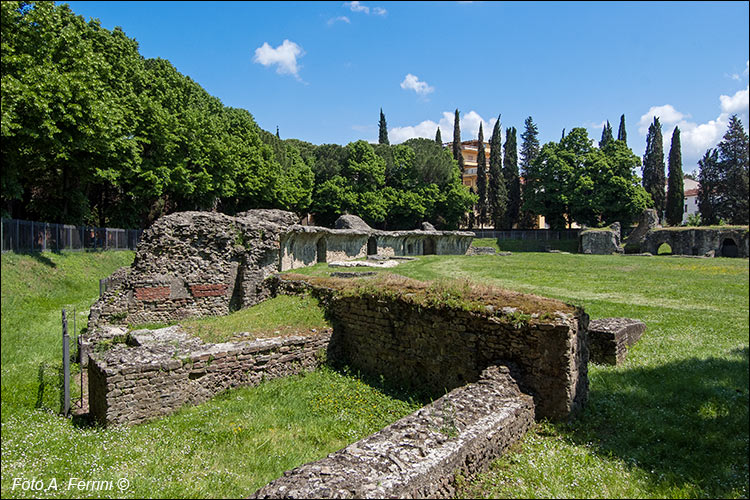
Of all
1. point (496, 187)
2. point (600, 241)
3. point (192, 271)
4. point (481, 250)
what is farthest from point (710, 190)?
point (192, 271)

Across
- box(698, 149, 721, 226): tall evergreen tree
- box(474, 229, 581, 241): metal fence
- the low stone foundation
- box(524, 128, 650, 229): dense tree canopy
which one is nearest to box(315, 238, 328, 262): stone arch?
box(474, 229, 581, 241): metal fence

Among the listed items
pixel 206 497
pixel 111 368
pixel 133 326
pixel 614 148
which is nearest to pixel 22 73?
pixel 133 326

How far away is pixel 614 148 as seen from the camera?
4634cm

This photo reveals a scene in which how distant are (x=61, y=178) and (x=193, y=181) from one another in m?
11.1

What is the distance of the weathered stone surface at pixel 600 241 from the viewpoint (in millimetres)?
37938

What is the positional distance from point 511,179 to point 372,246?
28.2 metres

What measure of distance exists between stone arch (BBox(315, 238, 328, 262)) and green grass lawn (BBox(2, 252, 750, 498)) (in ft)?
72.7

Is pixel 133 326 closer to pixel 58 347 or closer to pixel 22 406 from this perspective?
pixel 58 347

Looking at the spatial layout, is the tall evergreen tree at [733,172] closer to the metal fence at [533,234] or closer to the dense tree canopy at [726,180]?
the dense tree canopy at [726,180]

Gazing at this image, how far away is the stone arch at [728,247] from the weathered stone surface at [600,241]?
7.39 meters

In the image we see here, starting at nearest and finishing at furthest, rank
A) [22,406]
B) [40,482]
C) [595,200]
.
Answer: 1. [40,482]
2. [22,406]
3. [595,200]

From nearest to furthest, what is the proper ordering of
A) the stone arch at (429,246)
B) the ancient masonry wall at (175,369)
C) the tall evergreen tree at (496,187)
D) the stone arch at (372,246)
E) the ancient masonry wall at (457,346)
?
the ancient masonry wall at (457,346) → the ancient masonry wall at (175,369) → the stone arch at (372,246) → the stone arch at (429,246) → the tall evergreen tree at (496,187)

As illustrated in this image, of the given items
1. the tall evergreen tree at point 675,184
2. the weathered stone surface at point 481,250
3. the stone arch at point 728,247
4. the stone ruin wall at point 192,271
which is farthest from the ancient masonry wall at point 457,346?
the tall evergreen tree at point 675,184

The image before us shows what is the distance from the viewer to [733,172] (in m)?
42.8
